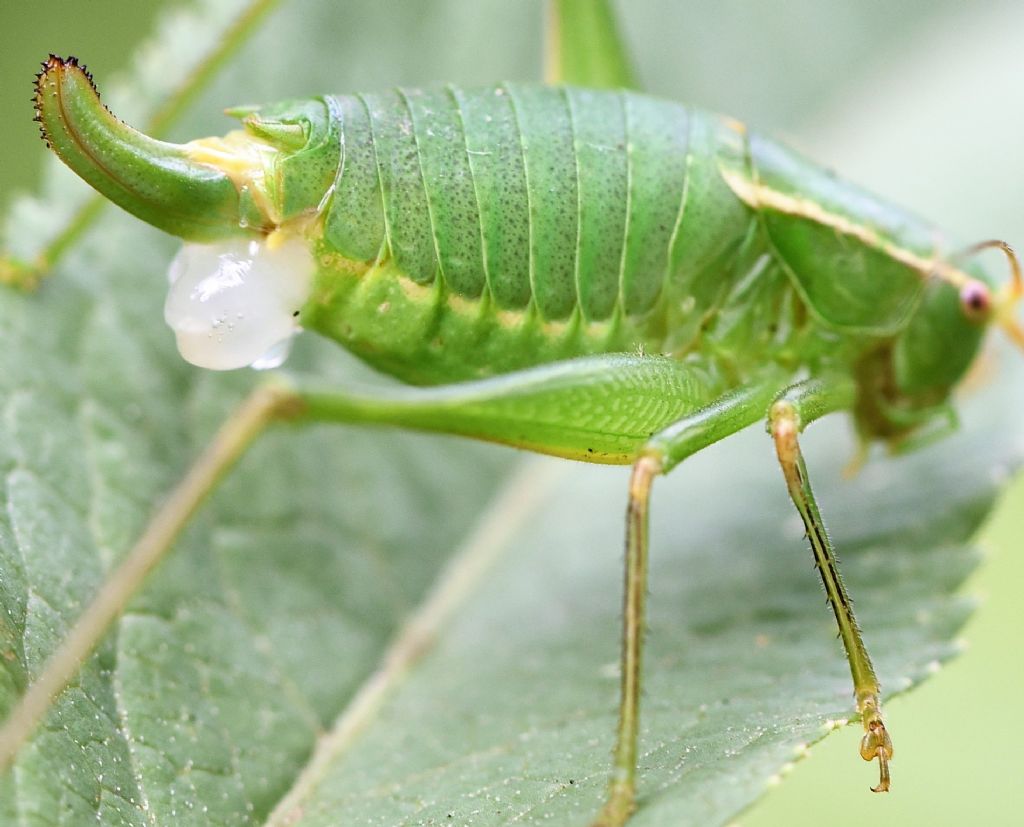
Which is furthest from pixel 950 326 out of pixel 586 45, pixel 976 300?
pixel 586 45

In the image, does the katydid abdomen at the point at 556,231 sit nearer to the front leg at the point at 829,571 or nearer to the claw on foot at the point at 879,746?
the front leg at the point at 829,571

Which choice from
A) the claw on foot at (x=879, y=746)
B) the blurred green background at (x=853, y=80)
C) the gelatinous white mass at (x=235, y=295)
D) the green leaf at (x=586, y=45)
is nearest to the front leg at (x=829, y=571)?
the claw on foot at (x=879, y=746)

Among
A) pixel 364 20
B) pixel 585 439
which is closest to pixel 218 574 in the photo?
pixel 585 439

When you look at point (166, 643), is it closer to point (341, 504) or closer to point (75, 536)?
point (75, 536)

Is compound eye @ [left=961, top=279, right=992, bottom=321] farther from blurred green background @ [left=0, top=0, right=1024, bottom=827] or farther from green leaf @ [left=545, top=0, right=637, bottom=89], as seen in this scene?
green leaf @ [left=545, top=0, right=637, bottom=89]

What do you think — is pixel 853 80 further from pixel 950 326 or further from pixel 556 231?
pixel 556 231
